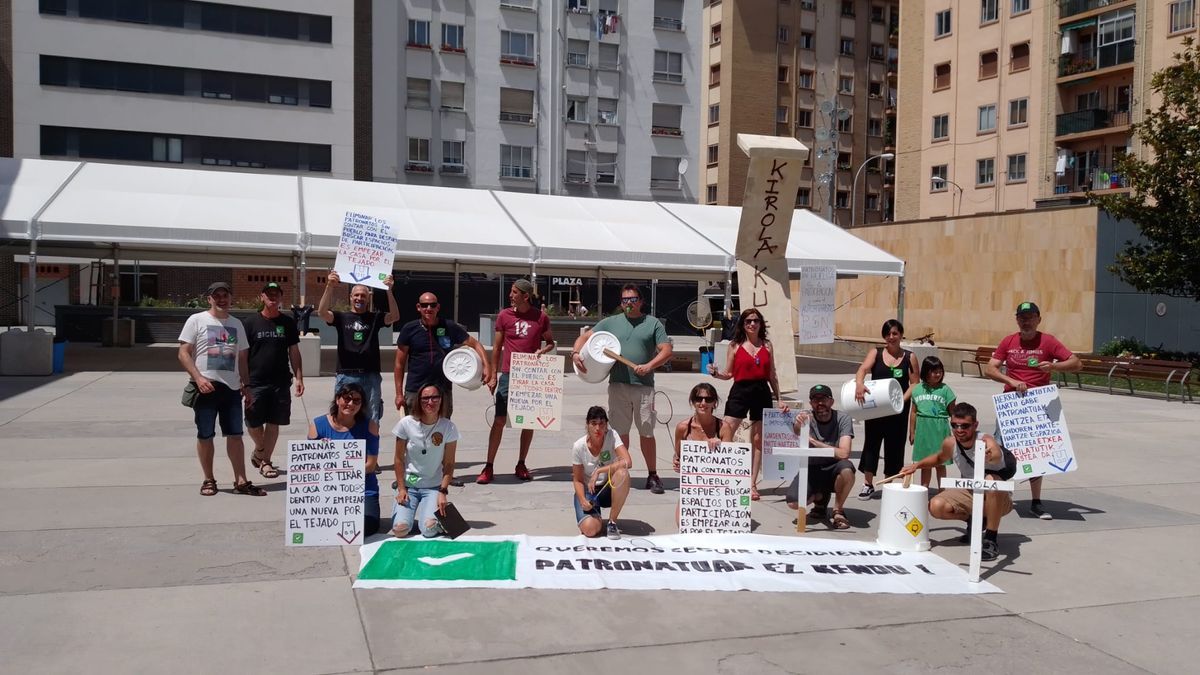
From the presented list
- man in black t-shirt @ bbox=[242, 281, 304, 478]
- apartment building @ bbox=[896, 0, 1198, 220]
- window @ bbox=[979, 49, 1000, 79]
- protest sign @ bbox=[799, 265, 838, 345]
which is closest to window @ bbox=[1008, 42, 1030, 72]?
apartment building @ bbox=[896, 0, 1198, 220]

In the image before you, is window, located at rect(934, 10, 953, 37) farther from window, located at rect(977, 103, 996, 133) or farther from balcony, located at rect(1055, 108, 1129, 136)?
balcony, located at rect(1055, 108, 1129, 136)

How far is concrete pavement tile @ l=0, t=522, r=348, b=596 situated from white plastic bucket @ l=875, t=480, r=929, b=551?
3.94 m

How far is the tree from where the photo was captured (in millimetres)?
22188

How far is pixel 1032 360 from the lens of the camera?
8367mm

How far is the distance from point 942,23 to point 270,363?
43947mm

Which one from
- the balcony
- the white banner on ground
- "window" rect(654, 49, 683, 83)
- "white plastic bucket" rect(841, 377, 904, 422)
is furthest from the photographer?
"window" rect(654, 49, 683, 83)

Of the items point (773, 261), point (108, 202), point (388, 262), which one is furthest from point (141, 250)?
point (773, 261)

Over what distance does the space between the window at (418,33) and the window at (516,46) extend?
412cm

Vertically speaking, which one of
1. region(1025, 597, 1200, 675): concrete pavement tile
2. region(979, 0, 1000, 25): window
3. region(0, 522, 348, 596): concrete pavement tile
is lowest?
region(1025, 597, 1200, 675): concrete pavement tile

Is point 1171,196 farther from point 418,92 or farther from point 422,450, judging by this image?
point 418,92

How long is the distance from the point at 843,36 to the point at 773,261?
193 ft

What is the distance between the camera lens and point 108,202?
20.5 m

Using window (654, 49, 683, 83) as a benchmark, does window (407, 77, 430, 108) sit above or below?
below

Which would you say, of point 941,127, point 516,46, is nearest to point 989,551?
point 941,127
